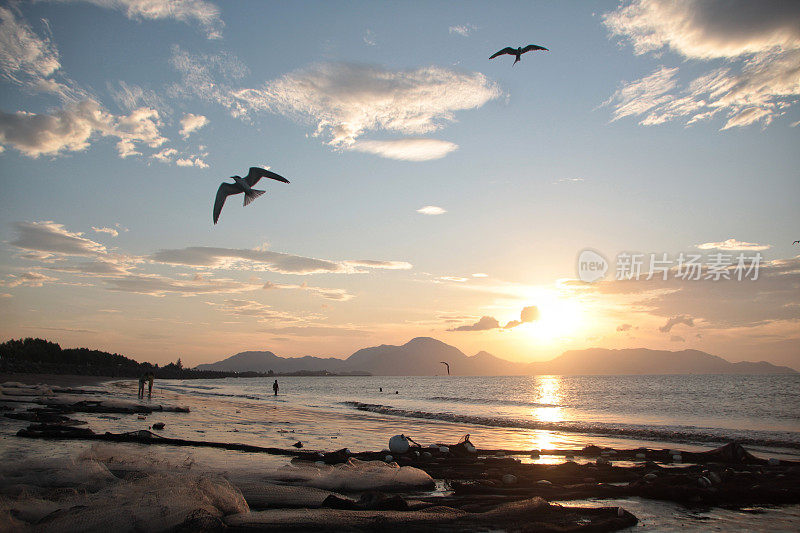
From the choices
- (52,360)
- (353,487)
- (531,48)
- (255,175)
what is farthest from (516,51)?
(52,360)

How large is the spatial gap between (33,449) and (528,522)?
1121cm

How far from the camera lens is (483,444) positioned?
55.0 ft

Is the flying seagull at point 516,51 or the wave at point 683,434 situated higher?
the flying seagull at point 516,51

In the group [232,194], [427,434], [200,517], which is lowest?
[427,434]

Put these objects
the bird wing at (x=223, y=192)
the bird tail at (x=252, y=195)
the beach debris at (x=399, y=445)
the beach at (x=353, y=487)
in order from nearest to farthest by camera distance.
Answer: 1. the beach at (x=353, y=487)
2. the beach debris at (x=399, y=445)
3. the bird tail at (x=252, y=195)
4. the bird wing at (x=223, y=192)

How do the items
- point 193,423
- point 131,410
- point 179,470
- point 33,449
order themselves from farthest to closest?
point 131,410 < point 193,423 < point 33,449 < point 179,470

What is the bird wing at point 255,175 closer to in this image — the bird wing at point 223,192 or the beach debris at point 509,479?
the bird wing at point 223,192

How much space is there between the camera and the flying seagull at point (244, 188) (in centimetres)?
1370

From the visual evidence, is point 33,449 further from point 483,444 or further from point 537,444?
point 537,444

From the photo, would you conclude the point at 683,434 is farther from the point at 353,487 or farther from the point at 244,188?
the point at 244,188

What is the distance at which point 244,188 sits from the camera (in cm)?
1406

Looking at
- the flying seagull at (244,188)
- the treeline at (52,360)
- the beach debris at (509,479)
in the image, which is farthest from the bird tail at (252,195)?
the treeline at (52,360)

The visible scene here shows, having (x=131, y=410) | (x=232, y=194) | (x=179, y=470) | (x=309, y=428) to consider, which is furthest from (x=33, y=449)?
(x=131, y=410)

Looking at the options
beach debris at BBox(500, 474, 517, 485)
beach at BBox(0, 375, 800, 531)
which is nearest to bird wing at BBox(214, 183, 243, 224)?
beach at BBox(0, 375, 800, 531)
